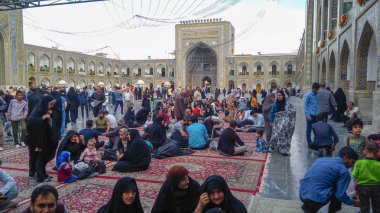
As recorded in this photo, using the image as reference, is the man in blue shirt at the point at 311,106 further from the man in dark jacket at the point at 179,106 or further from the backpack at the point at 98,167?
the backpack at the point at 98,167

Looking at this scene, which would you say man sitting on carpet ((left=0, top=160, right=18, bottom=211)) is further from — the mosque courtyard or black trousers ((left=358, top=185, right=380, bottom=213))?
black trousers ((left=358, top=185, right=380, bottom=213))

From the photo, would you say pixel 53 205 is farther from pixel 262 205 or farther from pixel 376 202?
pixel 376 202

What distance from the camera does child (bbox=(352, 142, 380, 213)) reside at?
2615 mm

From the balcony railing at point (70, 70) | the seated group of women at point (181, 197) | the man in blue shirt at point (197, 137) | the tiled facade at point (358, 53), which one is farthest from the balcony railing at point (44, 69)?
the seated group of women at point (181, 197)

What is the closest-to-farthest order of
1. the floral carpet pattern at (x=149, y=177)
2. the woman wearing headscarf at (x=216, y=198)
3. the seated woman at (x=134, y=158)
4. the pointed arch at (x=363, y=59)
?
the woman wearing headscarf at (x=216, y=198) < the floral carpet pattern at (x=149, y=177) < the seated woman at (x=134, y=158) < the pointed arch at (x=363, y=59)

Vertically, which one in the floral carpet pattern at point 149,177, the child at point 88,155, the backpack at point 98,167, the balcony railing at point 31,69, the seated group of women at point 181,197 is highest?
the balcony railing at point 31,69

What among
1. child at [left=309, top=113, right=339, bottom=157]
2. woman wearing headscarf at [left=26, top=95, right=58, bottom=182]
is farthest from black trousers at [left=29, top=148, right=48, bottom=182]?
child at [left=309, top=113, right=339, bottom=157]

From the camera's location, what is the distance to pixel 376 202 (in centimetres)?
264

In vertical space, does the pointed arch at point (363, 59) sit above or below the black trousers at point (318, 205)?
above

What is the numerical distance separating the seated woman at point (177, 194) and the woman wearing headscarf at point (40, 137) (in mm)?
2244

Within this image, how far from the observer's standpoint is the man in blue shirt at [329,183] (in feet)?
8.67

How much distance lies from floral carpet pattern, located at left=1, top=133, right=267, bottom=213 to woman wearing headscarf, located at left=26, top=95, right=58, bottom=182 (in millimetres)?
212

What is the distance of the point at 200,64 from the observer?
1426 inches

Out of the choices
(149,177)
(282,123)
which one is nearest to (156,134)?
(149,177)
